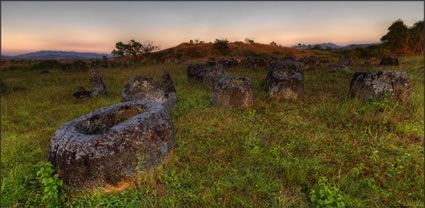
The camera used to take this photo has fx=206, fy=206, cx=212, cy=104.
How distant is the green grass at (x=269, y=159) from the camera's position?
3260 millimetres

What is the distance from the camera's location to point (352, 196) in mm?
3215

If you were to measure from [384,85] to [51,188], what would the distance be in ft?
31.3

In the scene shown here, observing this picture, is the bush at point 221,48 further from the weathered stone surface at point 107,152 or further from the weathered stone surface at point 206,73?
the weathered stone surface at point 107,152

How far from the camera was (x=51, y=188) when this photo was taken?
10.8ft

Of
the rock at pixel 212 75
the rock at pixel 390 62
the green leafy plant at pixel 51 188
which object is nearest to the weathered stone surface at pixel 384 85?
the rock at pixel 212 75

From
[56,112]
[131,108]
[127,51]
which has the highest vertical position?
[127,51]

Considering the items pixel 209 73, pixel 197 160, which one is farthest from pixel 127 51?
pixel 197 160

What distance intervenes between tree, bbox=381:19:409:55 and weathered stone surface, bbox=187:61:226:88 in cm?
2429

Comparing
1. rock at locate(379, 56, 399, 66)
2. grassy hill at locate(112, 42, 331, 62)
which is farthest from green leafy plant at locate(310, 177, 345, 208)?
grassy hill at locate(112, 42, 331, 62)

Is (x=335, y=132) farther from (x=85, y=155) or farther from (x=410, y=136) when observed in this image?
(x=85, y=155)

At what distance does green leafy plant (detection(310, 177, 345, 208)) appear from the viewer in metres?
2.96

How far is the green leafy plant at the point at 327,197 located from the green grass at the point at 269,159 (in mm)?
23

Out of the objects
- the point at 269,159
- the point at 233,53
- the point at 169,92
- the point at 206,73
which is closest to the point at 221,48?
the point at 233,53

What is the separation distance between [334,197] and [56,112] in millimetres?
9708
